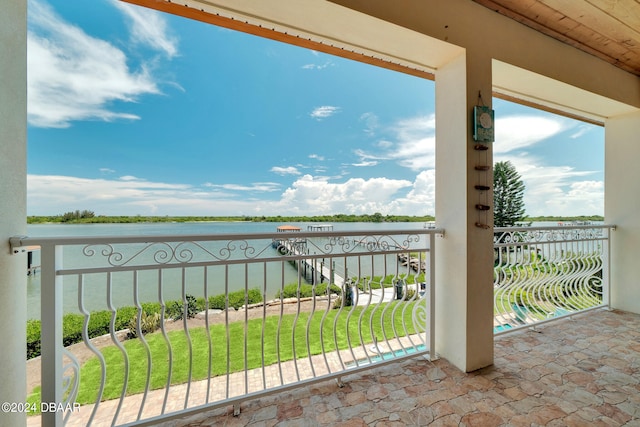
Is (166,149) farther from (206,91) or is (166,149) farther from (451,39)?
(451,39)

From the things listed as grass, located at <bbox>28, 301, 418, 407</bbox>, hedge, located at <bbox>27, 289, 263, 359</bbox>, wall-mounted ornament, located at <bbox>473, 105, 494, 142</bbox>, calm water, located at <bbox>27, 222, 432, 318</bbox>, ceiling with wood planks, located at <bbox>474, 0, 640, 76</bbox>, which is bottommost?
grass, located at <bbox>28, 301, 418, 407</bbox>

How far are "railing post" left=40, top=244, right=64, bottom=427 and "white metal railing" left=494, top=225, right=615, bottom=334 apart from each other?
3237 millimetres

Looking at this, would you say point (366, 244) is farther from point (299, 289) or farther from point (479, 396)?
point (479, 396)

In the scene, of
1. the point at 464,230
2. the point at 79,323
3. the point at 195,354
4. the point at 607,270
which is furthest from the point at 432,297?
the point at 79,323

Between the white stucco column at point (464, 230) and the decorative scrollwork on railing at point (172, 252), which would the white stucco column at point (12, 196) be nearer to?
the decorative scrollwork on railing at point (172, 252)

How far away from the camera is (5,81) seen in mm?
1059

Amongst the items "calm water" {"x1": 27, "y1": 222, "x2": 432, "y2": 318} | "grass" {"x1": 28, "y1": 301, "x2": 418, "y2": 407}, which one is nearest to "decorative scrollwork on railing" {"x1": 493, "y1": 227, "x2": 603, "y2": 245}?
"grass" {"x1": 28, "y1": 301, "x2": 418, "y2": 407}

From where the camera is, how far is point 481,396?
1.55 metres

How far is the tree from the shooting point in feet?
34.9

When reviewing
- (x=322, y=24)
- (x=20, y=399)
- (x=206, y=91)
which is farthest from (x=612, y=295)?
(x=206, y=91)

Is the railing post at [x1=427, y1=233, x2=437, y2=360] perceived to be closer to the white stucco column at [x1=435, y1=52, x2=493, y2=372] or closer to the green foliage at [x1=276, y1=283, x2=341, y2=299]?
the white stucco column at [x1=435, y1=52, x2=493, y2=372]

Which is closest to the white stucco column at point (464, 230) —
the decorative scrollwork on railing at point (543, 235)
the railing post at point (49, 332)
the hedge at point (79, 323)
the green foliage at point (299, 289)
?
the decorative scrollwork on railing at point (543, 235)

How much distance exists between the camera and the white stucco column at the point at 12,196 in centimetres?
104

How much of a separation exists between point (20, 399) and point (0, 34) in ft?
5.56
